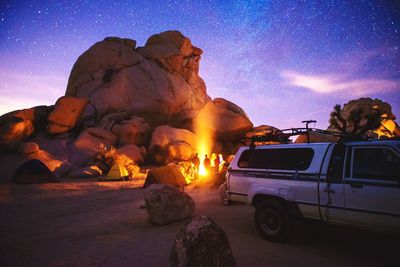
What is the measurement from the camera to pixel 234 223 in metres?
8.23

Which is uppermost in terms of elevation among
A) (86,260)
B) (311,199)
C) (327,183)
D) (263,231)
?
(327,183)

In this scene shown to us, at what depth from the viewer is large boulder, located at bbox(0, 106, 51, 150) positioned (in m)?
22.6

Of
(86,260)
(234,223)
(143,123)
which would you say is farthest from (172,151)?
(86,260)

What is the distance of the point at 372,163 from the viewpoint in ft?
17.1

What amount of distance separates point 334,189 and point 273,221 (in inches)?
69.3

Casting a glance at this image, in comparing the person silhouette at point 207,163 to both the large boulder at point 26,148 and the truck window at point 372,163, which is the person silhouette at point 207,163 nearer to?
the large boulder at point 26,148

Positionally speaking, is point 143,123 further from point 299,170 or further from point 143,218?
point 299,170

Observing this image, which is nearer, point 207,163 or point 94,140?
point 207,163

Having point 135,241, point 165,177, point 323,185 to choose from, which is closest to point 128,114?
point 165,177

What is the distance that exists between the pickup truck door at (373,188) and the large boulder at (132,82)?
3290 cm

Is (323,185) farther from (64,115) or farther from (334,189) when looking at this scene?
(64,115)

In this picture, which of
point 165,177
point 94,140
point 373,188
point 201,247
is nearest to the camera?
point 201,247

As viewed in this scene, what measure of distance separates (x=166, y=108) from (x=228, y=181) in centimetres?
3316

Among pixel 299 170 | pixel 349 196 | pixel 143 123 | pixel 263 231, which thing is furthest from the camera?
pixel 143 123
